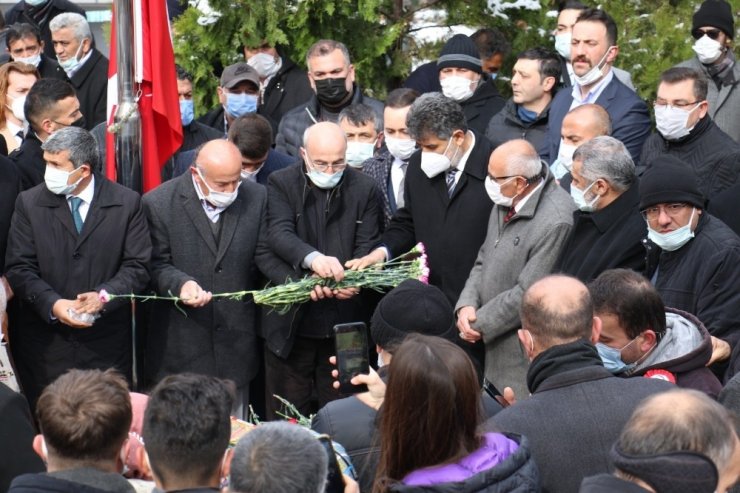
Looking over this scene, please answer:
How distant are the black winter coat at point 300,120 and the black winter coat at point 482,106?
698mm

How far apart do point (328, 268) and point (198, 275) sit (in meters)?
0.93

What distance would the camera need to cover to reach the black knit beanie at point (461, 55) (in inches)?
384

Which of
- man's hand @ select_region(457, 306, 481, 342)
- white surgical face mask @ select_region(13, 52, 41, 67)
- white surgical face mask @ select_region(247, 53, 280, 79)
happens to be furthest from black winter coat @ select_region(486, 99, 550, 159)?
white surgical face mask @ select_region(13, 52, 41, 67)

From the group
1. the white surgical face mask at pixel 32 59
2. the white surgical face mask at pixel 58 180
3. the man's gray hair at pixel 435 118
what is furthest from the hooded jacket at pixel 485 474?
the white surgical face mask at pixel 32 59

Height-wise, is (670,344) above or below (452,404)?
below

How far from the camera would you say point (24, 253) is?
7758mm

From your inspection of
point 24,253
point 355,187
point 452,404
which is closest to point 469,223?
point 355,187

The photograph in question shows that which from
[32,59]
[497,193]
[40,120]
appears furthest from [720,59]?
[32,59]

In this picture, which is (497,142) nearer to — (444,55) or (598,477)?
(444,55)

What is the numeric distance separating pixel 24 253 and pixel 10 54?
458 centimetres

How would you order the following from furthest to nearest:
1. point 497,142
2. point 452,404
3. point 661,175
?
point 497,142, point 661,175, point 452,404

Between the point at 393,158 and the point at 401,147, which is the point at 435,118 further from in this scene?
the point at 393,158

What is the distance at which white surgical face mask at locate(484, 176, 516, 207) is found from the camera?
24.6 ft

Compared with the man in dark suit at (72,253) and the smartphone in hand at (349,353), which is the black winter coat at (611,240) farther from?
the man in dark suit at (72,253)
